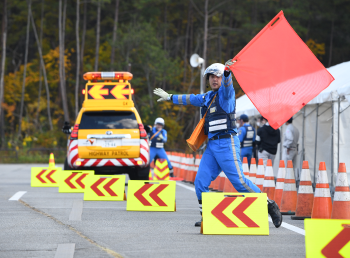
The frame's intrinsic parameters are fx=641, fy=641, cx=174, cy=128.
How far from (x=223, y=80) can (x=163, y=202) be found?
334 cm

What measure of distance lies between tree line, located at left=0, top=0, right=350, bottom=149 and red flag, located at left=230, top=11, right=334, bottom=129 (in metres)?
36.2

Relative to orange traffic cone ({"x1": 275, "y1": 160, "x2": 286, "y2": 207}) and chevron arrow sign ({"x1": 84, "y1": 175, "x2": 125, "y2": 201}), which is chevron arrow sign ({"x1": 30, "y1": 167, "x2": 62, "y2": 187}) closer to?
chevron arrow sign ({"x1": 84, "y1": 175, "x2": 125, "y2": 201})

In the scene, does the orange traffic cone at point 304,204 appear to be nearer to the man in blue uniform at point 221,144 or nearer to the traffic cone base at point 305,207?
the traffic cone base at point 305,207

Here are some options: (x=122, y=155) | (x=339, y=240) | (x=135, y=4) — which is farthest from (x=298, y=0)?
(x=339, y=240)

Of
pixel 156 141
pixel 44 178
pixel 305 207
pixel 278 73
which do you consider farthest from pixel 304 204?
pixel 156 141

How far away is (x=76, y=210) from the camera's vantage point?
10.3 metres

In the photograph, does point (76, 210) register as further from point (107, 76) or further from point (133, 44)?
point (133, 44)

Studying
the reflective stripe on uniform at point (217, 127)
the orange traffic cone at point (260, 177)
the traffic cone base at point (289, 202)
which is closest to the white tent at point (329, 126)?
the orange traffic cone at point (260, 177)

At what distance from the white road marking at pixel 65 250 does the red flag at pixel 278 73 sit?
3.00 m

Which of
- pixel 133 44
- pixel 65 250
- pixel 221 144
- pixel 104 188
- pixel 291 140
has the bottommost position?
pixel 104 188

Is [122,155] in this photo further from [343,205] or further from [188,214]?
[343,205]

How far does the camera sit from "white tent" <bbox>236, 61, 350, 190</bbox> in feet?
48.3

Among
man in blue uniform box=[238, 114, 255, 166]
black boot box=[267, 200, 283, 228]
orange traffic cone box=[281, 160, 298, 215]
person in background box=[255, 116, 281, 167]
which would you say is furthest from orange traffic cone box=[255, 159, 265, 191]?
person in background box=[255, 116, 281, 167]

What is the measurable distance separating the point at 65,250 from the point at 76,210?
3994mm
